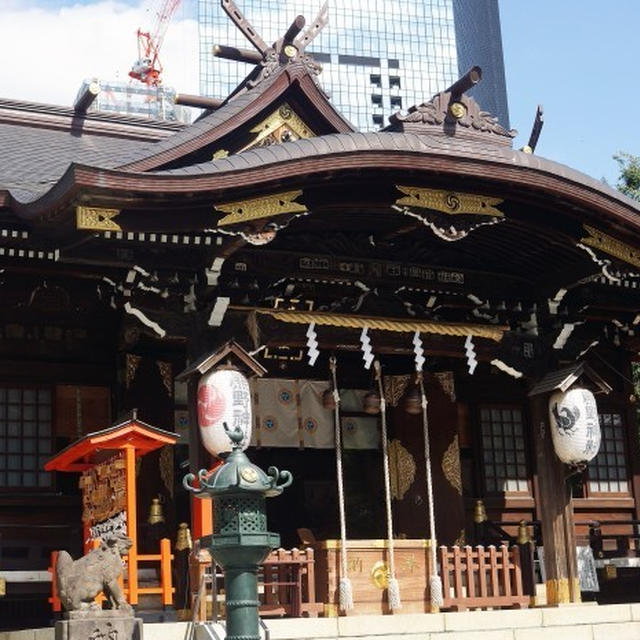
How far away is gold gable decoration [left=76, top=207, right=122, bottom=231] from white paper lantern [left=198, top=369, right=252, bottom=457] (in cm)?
209

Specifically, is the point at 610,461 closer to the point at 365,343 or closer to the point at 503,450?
the point at 503,450

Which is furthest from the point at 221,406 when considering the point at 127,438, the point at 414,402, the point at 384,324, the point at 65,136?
the point at 65,136

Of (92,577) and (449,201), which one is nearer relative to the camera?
(92,577)

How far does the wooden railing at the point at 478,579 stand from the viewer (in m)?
14.1

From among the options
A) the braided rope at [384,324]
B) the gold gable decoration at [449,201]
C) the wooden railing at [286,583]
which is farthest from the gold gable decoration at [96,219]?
the wooden railing at [286,583]

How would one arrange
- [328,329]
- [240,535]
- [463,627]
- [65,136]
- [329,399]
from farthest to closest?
[65,136] → [329,399] → [328,329] → [463,627] → [240,535]

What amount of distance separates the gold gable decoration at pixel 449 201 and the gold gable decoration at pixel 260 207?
1371 mm

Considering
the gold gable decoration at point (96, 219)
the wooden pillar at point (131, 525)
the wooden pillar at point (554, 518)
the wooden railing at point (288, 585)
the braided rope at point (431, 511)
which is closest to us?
the wooden pillar at point (131, 525)

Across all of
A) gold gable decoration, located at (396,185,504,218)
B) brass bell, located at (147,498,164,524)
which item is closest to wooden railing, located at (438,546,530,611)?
brass bell, located at (147,498,164,524)

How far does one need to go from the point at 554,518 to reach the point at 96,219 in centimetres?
742

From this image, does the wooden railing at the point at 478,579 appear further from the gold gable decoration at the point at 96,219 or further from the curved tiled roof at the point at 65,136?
the curved tiled roof at the point at 65,136

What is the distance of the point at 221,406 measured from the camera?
1313 centimetres

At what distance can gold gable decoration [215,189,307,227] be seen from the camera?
13.3 metres

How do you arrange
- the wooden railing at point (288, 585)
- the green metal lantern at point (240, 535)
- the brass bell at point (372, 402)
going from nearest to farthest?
1. the green metal lantern at point (240, 535)
2. the wooden railing at point (288, 585)
3. the brass bell at point (372, 402)
